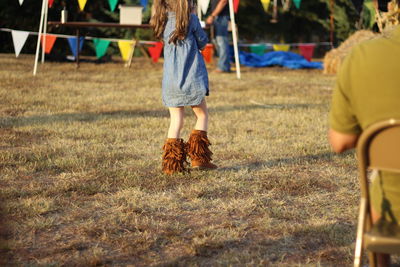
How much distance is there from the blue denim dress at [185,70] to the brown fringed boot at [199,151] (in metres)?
0.27

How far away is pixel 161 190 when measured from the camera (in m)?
4.69

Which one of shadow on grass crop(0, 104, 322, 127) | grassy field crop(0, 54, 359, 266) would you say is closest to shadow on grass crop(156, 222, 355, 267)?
grassy field crop(0, 54, 359, 266)

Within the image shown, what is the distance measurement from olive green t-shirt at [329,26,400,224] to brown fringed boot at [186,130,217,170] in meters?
2.83

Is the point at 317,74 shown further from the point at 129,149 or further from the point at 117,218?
the point at 117,218

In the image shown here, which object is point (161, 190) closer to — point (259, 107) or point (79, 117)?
point (79, 117)

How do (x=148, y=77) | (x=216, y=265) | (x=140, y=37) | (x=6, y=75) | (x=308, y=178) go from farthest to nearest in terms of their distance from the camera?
(x=140, y=37) < (x=148, y=77) < (x=6, y=75) < (x=308, y=178) < (x=216, y=265)

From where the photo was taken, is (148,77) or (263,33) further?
(263,33)

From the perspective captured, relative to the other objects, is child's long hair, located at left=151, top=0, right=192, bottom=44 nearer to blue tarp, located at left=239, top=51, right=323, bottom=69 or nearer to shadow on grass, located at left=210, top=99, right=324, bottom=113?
shadow on grass, located at left=210, top=99, right=324, bottom=113

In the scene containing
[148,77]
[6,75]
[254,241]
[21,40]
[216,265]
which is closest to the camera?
[216,265]

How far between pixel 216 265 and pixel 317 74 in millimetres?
11642

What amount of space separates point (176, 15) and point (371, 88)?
9.56ft

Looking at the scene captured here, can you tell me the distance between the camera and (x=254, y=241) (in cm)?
366

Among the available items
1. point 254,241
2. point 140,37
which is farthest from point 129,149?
point 140,37

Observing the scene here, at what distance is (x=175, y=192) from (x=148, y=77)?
334 inches
